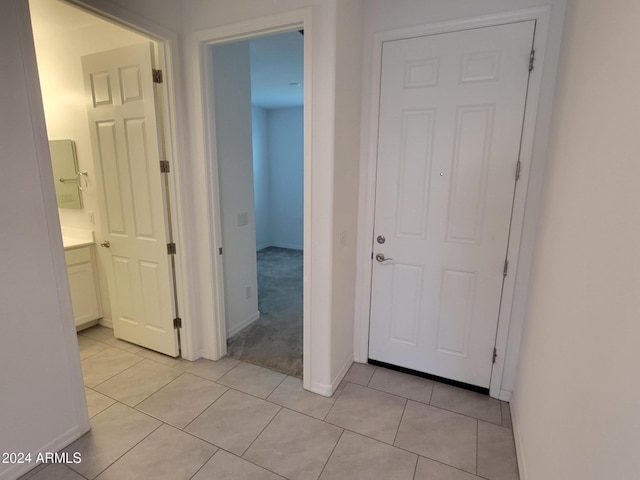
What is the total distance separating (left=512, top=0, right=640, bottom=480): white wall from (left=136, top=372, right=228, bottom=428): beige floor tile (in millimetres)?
1833

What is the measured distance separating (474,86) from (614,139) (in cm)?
117

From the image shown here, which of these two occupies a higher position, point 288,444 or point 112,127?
point 112,127

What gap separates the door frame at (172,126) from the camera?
6.20 ft

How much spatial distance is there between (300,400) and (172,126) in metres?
2.07

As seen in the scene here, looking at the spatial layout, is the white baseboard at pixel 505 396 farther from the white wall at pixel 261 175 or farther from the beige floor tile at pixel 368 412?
the white wall at pixel 261 175

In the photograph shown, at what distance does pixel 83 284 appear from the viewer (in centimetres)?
291

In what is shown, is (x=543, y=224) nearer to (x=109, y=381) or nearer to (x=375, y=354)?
(x=375, y=354)

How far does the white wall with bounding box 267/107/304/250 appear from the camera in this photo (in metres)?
5.99

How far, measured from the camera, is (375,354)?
2529 millimetres

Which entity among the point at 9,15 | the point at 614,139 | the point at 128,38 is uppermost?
the point at 128,38

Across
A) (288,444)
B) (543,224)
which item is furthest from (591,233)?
(288,444)

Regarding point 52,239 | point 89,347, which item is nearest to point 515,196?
point 52,239

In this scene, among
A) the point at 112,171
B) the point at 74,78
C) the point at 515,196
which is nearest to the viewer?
the point at 515,196

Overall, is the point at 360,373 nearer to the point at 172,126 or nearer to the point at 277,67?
the point at 172,126
